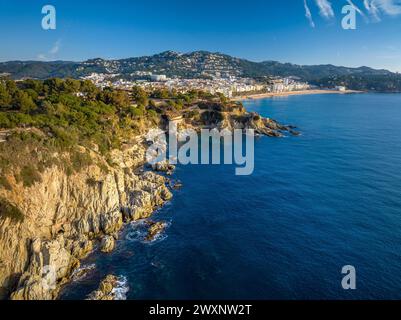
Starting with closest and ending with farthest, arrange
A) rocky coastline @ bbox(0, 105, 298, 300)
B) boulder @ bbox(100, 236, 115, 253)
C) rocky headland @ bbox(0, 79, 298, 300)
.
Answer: rocky coastline @ bbox(0, 105, 298, 300) < rocky headland @ bbox(0, 79, 298, 300) < boulder @ bbox(100, 236, 115, 253)

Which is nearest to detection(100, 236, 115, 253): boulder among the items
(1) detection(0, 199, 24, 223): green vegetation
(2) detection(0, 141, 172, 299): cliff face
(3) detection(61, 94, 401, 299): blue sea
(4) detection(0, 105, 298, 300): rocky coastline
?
(4) detection(0, 105, 298, 300): rocky coastline

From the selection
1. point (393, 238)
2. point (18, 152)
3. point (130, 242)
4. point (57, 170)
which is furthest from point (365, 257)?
→ point (18, 152)

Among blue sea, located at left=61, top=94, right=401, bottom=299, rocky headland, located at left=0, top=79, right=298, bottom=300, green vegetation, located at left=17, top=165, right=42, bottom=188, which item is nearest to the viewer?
rocky headland, located at left=0, top=79, right=298, bottom=300

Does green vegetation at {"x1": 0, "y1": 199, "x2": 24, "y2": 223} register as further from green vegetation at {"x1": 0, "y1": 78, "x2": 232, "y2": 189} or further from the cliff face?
green vegetation at {"x1": 0, "y1": 78, "x2": 232, "y2": 189}
